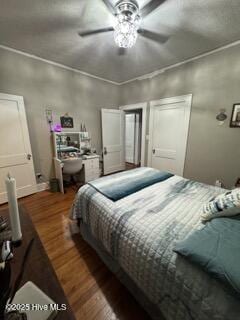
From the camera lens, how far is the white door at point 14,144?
8.41ft

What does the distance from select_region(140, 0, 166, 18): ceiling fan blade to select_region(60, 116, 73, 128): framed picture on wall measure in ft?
7.96

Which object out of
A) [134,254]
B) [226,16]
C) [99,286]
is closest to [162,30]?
[226,16]

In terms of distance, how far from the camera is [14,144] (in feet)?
8.92

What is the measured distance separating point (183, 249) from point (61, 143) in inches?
127

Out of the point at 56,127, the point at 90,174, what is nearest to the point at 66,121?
the point at 56,127

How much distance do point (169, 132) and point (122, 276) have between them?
9.47 ft

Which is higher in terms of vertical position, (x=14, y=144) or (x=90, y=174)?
(x=14, y=144)

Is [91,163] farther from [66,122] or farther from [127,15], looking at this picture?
[127,15]

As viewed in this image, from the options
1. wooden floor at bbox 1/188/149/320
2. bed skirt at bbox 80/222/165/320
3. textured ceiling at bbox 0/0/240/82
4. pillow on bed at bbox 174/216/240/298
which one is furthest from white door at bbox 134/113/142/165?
pillow on bed at bbox 174/216/240/298

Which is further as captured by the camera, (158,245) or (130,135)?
(130,135)

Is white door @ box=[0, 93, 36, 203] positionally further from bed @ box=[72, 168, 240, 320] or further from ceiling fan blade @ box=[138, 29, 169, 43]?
ceiling fan blade @ box=[138, 29, 169, 43]

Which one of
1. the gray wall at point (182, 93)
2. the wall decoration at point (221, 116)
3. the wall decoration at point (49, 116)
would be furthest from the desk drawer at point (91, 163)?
the wall decoration at point (221, 116)

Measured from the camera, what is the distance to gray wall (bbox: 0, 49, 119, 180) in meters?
2.62

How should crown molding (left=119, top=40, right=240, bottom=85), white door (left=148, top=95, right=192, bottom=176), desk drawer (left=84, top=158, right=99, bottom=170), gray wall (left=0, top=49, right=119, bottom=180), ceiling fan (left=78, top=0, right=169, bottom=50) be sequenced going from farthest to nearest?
desk drawer (left=84, top=158, right=99, bottom=170) → white door (left=148, top=95, right=192, bottom=176) → gray wall (left=0, top=49, right=119, bottom=180) → crown molding (left=119, top=40, right=240, bottom=85) → ceiling fan (left=78, top=0, right=169, bottom=50)
